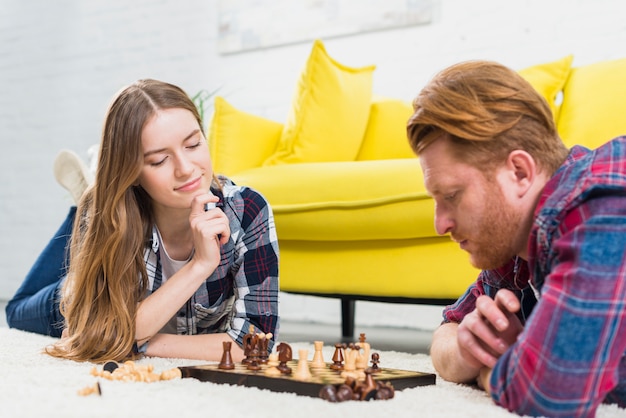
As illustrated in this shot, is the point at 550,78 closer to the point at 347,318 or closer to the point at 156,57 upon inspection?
the point at 347,318

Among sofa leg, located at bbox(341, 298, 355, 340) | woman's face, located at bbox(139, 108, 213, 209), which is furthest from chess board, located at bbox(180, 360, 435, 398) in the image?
sofa leg, located at bbox(341, 298, 355, 340)

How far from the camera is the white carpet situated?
3.56ft

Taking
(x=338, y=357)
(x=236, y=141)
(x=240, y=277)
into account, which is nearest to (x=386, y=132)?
(x=236, y=141)

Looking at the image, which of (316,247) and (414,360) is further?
(316,247)

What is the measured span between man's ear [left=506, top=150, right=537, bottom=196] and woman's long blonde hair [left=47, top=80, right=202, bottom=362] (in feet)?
3.02

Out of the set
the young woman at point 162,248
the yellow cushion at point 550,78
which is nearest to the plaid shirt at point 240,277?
the young woman at point 162,248

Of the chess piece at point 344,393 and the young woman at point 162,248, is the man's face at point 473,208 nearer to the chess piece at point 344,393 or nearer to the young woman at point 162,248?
the chess piece at point 344,393

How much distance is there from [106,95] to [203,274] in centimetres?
342

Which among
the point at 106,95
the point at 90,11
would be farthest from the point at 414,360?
the point at 90,11

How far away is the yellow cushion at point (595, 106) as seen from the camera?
253 cm

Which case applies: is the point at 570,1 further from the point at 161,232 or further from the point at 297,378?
the point at 297,378

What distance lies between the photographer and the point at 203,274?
1756 millimetres

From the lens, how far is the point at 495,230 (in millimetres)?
1194

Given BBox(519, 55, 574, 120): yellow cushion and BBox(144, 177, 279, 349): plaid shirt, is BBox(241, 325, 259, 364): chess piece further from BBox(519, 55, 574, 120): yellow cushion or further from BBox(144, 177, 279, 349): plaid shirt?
BBox(519, 55, 574, 120): yellow cushion
